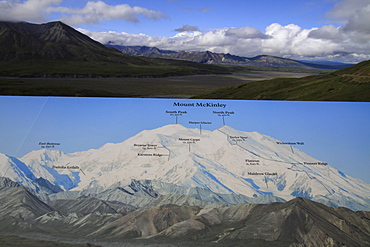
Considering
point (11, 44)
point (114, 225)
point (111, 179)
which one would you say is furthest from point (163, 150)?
point (11, 44)

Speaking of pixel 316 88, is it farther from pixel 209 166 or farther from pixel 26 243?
pixel 26 243

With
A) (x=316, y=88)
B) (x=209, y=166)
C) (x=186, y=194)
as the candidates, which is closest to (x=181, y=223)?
(x=186, y=194)

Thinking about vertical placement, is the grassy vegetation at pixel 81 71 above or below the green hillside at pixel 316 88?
below

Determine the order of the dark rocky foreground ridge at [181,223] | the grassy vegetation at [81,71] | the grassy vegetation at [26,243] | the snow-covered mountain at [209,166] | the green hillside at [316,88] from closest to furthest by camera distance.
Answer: the dark rocky foreground ridge at [181,223], the grassy vegetation at [26,243], the snow-covered mountain at [209,166], the green hillside at [316,88], the grassy vegetation at [81,71]

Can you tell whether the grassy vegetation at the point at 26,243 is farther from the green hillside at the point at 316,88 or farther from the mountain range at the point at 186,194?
the green hillside at the point at 316,88

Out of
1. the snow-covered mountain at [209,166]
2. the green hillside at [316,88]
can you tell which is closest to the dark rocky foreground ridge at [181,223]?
the snow-covered mountain at [209,166]

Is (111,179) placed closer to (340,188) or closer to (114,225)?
(114,225)
